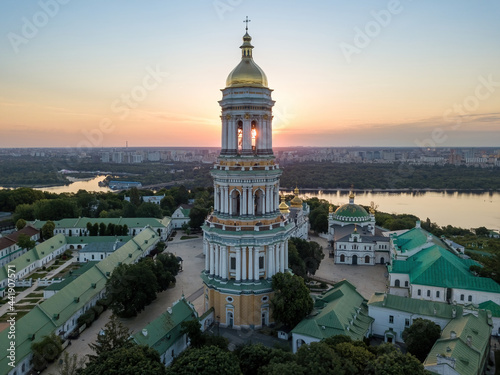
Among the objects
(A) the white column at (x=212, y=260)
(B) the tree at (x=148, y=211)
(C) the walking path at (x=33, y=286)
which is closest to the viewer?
→ (A) the white column at (x=212, y=260)

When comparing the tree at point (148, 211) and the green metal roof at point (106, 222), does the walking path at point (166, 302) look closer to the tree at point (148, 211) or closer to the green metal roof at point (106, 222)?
the green metal roof at point (106, 222)

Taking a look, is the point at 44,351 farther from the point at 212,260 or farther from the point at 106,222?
the point at 106,222

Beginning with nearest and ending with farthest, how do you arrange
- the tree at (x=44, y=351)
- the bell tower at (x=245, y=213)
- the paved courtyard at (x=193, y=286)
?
the tree at (x=44, y=351) < the bell tower at (x=245, y=213) < the paved courtyard at (x=193, y=286)

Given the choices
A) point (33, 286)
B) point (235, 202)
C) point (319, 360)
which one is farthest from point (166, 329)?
point (33, 286)

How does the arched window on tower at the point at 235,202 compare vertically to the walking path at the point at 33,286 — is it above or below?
above

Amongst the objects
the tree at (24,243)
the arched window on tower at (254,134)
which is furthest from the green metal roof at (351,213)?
the tree at (24,243)

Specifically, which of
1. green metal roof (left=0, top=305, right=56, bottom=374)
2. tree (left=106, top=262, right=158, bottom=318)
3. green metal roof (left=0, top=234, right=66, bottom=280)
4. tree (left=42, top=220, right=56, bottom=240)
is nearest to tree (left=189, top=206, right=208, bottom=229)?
green metal roof (left=0, top=234, right=66, bottom=280)
